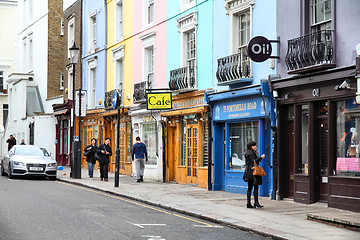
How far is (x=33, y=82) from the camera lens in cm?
4397

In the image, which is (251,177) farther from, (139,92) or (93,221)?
(139,92)

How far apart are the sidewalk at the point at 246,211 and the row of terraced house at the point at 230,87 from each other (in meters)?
0.75

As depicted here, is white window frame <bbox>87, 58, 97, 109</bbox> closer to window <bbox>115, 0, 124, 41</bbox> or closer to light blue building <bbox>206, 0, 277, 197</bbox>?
window <bbox>115, 0, 124, 41</bbox>

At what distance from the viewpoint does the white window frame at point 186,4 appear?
22.0 m

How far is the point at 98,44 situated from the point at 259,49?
17.1 metres

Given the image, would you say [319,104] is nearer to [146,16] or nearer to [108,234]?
[108,234]

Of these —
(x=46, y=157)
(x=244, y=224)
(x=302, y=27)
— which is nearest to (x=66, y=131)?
(x=46, y=157)

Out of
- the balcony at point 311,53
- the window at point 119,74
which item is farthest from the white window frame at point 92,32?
the balcony at point 311,53

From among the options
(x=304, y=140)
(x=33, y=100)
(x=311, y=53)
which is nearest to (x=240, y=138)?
(x=304, y=140)

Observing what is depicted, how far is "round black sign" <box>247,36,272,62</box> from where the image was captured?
16.5 m

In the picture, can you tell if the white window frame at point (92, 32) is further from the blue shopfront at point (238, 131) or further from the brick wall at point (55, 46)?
the blue shopfront at point (238, 131)

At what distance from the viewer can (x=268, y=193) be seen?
17.6 meters

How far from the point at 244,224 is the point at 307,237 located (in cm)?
174

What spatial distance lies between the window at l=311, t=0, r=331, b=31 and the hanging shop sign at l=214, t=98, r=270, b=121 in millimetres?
2784
